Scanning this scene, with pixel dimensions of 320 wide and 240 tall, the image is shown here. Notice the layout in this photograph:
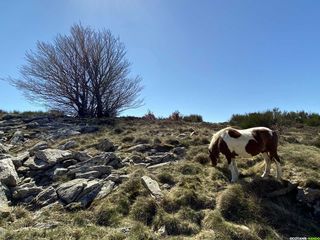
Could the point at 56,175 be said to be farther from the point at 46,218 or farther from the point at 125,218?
the point at 125,218

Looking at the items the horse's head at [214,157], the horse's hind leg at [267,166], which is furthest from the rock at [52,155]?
the horse's hind leg at [267,166]

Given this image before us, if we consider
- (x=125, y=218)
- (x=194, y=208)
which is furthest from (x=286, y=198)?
(x=125, y=218)

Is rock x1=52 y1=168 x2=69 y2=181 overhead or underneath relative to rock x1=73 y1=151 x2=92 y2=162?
underneath

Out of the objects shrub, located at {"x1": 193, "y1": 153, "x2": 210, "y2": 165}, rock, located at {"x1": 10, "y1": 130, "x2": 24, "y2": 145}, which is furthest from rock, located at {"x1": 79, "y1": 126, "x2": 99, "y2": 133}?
shrub, located at {"x1": 193, "y1": 153, "x2": 210, "y2": 165}

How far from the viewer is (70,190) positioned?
7.16 meters

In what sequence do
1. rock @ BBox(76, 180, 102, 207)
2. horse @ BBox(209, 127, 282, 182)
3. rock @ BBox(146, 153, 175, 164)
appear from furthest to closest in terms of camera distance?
rock @ BBox(146, 153, 175, 164), horse @ BBox(209, 127, 282, 182), rock @ BBox(76, 180, 102, 207)

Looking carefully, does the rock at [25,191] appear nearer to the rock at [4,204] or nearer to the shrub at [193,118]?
the rock at [4,204]

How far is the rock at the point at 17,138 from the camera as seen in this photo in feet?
39.1

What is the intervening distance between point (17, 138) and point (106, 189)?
6497 millimetres

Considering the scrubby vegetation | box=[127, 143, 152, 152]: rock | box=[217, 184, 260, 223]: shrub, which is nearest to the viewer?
box=[217, 184, 260, 223]: shrub

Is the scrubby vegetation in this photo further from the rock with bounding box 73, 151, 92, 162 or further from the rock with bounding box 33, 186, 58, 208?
the rock with bounding box 33, 186, 58, 208

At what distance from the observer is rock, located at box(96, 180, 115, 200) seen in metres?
6.97

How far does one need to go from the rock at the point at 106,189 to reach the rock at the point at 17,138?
5.82 metres

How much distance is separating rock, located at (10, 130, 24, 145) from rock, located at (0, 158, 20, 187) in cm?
344
